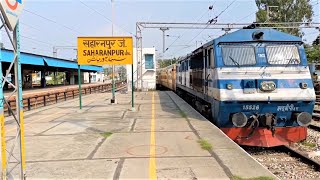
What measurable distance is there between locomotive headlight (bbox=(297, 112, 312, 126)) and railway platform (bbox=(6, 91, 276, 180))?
7.03ft

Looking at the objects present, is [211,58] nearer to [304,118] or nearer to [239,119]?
[239,119]

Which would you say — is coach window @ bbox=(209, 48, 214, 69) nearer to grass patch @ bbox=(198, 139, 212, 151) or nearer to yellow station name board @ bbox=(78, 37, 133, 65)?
grass patch @ bbox=(198, 139, 212, 151)

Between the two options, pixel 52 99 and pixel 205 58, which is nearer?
pixel 205 58

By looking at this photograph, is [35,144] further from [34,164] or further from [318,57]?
[318,57]

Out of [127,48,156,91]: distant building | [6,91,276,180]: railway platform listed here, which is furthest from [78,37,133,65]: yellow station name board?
[127,48,156,91]: distant building

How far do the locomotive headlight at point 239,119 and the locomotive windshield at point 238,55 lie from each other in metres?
1.52

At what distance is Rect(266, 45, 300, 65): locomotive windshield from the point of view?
34.2 ft

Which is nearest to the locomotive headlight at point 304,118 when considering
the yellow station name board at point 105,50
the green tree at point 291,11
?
the yellow station name board at point 105,50

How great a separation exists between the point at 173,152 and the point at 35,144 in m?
3.69

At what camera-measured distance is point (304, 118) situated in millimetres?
9805

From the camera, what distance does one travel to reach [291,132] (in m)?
10.1

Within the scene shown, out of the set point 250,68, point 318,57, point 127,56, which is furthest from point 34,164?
point 318,57

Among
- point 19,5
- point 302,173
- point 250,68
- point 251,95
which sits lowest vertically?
point 302,173

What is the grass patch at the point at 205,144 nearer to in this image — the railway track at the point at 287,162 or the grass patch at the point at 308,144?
the railway track at the point at 287,162
